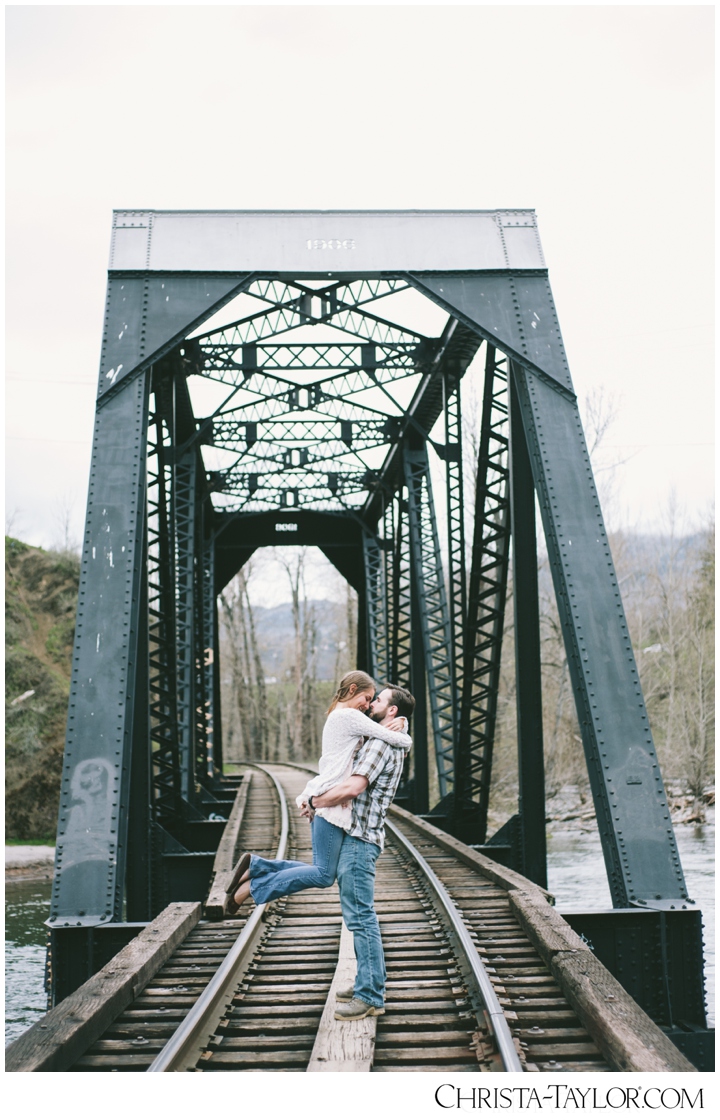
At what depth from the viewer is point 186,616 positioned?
17.3m

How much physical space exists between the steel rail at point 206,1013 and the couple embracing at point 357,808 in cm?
60

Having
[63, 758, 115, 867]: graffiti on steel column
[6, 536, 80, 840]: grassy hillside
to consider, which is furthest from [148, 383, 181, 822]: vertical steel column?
[6, 536, 80, 840]: grassy hillside

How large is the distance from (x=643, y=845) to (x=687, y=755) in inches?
912

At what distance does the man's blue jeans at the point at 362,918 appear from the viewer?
4.58 m

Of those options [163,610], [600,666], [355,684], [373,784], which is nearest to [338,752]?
[373,784]

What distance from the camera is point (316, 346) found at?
1480 cm

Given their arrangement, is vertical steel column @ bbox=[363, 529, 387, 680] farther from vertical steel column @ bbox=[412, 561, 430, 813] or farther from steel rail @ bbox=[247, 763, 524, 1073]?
steel rail @ bbox=[247, 763, 524, 1073]

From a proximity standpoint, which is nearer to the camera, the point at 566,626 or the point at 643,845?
the point at 643,845

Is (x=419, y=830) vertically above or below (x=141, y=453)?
below

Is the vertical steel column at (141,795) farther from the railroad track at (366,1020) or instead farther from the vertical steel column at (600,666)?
the vertical steel column at (600,666)

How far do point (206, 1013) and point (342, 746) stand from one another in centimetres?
137

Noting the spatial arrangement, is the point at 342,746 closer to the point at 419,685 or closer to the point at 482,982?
the point at 482,982
